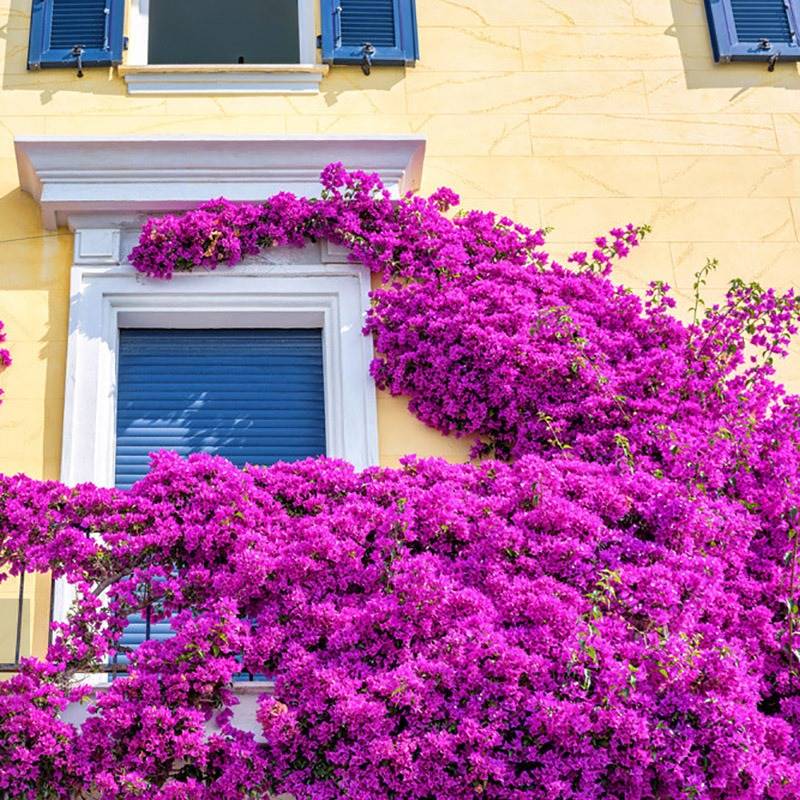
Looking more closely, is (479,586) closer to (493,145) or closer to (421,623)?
(421,623)

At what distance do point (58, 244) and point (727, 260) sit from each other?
162 inches

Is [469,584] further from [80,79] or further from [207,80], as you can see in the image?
[80,79]

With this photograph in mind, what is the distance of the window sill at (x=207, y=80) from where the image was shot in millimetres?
10305

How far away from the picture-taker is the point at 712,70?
35.3 feet

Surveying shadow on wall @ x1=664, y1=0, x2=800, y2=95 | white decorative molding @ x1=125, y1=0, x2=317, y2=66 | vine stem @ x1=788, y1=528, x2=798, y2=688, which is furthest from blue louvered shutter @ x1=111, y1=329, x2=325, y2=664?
shadow on wall @ x1=664, y1=0, x2=800, y2=95

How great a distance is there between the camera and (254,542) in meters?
7.87

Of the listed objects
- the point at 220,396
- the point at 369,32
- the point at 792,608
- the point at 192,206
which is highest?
the point at 369,32

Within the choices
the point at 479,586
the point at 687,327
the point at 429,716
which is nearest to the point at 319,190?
the point at 687,327

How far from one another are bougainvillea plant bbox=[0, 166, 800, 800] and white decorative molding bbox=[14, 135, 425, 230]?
1.00ft

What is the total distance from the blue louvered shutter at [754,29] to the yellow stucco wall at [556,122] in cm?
11

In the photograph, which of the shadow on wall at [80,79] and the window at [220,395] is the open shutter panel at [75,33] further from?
the window at [220,395]

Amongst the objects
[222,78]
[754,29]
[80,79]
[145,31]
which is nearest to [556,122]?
[754,29]

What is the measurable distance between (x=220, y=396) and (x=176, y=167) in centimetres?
141

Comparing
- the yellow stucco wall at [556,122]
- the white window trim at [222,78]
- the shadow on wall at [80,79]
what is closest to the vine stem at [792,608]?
the yellow stucco wall at [556,122]
